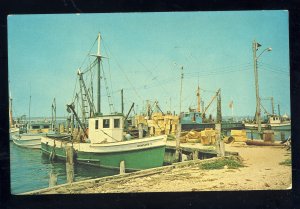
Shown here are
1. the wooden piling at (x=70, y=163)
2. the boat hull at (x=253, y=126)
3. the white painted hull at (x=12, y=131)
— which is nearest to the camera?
the white painted hull at (x=12, y=131)

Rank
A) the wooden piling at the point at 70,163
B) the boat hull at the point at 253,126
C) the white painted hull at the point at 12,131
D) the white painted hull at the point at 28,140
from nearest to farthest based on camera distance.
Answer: the white painted hull at the point at 12,131 < the white painted hull at the point at 28,140 < the wooden piling at the point at 70,163 < the boat hull at the point at 253,126

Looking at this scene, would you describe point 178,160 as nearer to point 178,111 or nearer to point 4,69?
point 178,111

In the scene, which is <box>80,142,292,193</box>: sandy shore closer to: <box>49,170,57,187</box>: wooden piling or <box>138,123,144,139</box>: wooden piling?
<box>49,170,57,187</box>: wooden piling

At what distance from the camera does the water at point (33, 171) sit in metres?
5.01

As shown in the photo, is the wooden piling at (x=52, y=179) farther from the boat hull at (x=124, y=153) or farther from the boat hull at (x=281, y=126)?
the boat hull at (x=281, y=126)

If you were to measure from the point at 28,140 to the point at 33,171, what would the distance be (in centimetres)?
43

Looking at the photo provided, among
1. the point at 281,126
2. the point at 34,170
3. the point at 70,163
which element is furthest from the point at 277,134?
the point at 34,170

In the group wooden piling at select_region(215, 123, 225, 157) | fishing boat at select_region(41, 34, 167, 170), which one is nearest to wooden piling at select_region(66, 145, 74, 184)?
fishing boat at select_region(41, 34, 167, 170)

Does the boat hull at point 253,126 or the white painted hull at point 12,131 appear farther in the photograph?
the boat hull at point 253,126

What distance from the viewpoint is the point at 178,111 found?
526cm

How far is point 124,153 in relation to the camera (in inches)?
212

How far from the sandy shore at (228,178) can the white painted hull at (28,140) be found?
37.1 inches

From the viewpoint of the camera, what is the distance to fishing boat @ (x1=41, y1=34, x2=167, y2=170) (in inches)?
212

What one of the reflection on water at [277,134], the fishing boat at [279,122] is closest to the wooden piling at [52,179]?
the reflection on water at [277,134]
